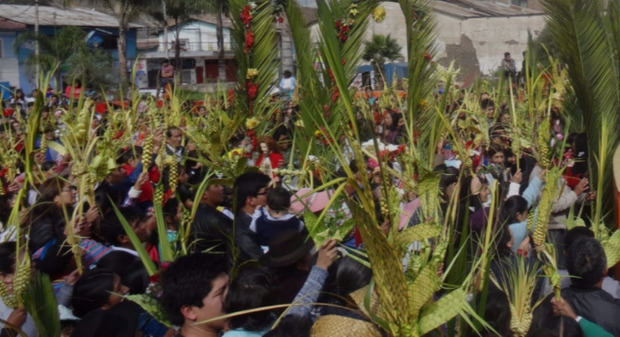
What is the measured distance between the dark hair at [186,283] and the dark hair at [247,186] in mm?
2093

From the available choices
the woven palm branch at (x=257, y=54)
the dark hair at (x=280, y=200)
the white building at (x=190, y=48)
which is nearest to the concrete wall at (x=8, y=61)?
the white building at (x=190, y=48)

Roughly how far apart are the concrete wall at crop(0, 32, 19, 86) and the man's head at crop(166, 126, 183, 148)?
40.5 m

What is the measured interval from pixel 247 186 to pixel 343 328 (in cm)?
259

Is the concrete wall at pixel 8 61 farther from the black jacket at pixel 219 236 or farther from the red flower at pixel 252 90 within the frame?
the black jacket at pixel 219 236

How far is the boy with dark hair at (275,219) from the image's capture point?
17.5ft

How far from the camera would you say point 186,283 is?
11.1ft

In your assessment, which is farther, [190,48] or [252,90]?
[190,48]

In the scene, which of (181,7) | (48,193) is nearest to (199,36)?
(181,7)

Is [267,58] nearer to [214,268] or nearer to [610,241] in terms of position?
[610,241]

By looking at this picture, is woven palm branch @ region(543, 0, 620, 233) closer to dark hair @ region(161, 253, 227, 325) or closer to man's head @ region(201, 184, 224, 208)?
man's head @ region(201, 184, 224, 208)

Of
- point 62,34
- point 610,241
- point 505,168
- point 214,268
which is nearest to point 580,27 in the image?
point 505,168

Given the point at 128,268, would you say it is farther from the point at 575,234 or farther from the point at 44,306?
the point at 575,234

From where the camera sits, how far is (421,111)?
754 cm

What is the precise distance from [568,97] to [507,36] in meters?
30.3
